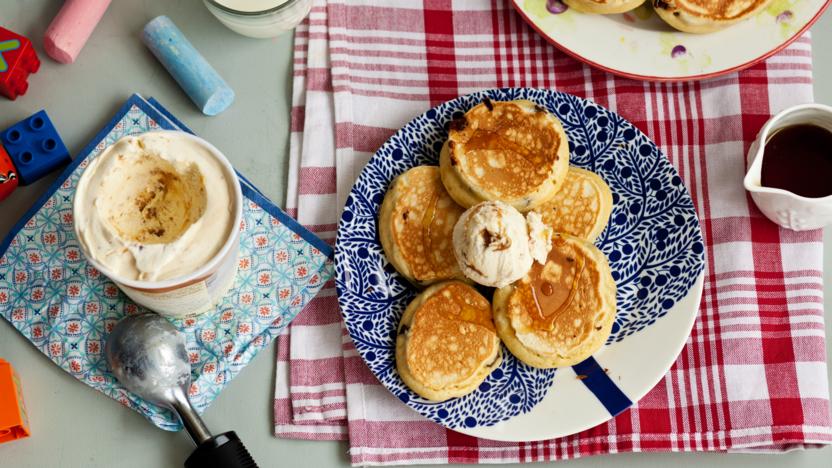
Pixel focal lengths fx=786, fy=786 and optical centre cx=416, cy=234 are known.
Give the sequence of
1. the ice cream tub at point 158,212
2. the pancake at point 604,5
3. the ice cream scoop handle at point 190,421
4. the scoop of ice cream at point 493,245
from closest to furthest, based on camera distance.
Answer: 1. the ice cream tub at point 158,212
2. the scoop of ice cream at point 493,245
3. the ice cream scoop handle at point 190,421
4. the pancake at point 604,5

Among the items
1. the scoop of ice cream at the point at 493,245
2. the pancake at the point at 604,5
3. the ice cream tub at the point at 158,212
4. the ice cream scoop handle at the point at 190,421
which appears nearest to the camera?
the ice cream tub at the point at 158,212

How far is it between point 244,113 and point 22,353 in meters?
0.61

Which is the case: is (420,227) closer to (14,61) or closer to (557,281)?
(557,281)

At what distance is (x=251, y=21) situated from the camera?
1.48 meters

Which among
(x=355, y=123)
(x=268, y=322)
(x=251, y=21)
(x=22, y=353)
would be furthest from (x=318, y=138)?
(x=22, y=353)

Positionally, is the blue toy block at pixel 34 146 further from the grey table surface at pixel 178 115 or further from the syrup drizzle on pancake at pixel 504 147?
the syrup drizzle on pancake at pixel 504 147

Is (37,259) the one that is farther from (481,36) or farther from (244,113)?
(481,36)

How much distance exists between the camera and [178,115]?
1553 millimetres

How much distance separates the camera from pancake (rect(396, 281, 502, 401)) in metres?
1.34

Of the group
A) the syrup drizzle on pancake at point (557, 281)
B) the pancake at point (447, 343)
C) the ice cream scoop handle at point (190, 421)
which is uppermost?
the syrup drizzle on pancake at point (557, 281)

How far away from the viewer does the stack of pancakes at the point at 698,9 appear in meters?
1.47

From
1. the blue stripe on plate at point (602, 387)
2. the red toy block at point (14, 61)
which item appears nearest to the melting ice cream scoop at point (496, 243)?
the blue stripe on plate at point (602, 387)

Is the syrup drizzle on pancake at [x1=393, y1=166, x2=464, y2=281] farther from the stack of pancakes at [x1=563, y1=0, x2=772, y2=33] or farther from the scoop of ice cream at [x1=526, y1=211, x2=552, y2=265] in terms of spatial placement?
the stack of pancakes at [x1=563, y1=0, x2=772, y2=33]

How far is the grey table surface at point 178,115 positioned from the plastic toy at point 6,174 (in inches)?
1.5
